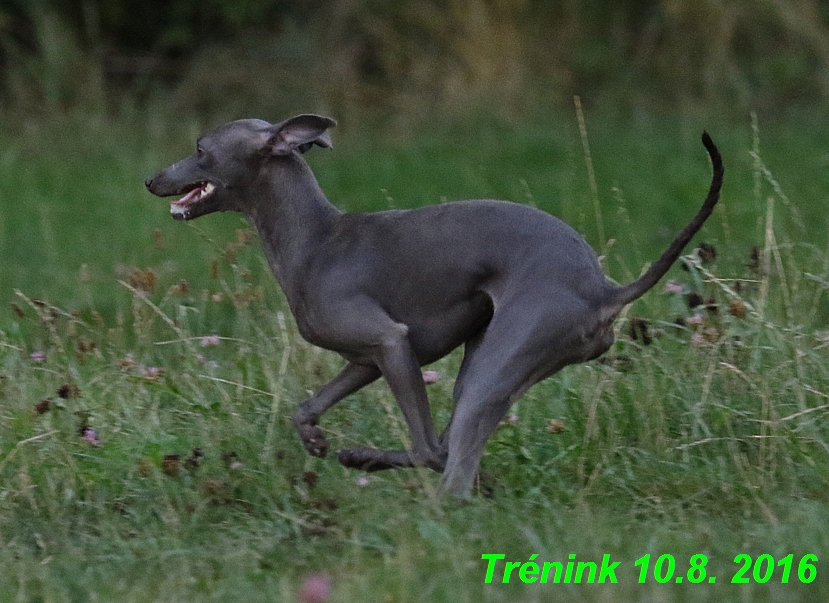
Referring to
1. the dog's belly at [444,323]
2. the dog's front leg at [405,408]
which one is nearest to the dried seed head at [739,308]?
the dog's belly at [444,323]

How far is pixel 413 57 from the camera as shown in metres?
15.5

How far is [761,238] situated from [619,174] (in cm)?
368

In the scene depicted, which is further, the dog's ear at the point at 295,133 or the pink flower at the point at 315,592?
the dog's ear at the point at 295,133

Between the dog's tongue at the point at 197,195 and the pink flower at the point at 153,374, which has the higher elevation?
the dog's tongue at the point at 197,195

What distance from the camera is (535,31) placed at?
15.6m

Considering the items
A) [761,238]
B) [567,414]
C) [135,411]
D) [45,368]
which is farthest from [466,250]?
[761,238]

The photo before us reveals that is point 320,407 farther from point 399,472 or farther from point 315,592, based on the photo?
point 315,592

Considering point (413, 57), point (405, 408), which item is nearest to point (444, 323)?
point (405, 408)

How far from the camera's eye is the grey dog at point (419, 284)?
4.57 m

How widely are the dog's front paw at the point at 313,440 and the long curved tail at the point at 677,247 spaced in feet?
3.83

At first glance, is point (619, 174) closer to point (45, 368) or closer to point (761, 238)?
point (761, 238)

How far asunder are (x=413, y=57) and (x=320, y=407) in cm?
1080

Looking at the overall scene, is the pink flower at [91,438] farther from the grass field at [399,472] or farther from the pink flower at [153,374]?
the pink flower at [153,374]

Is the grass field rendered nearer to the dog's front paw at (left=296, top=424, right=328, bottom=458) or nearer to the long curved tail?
the dog's front paw at (left=296, top=424, right=328, bottom=458)
